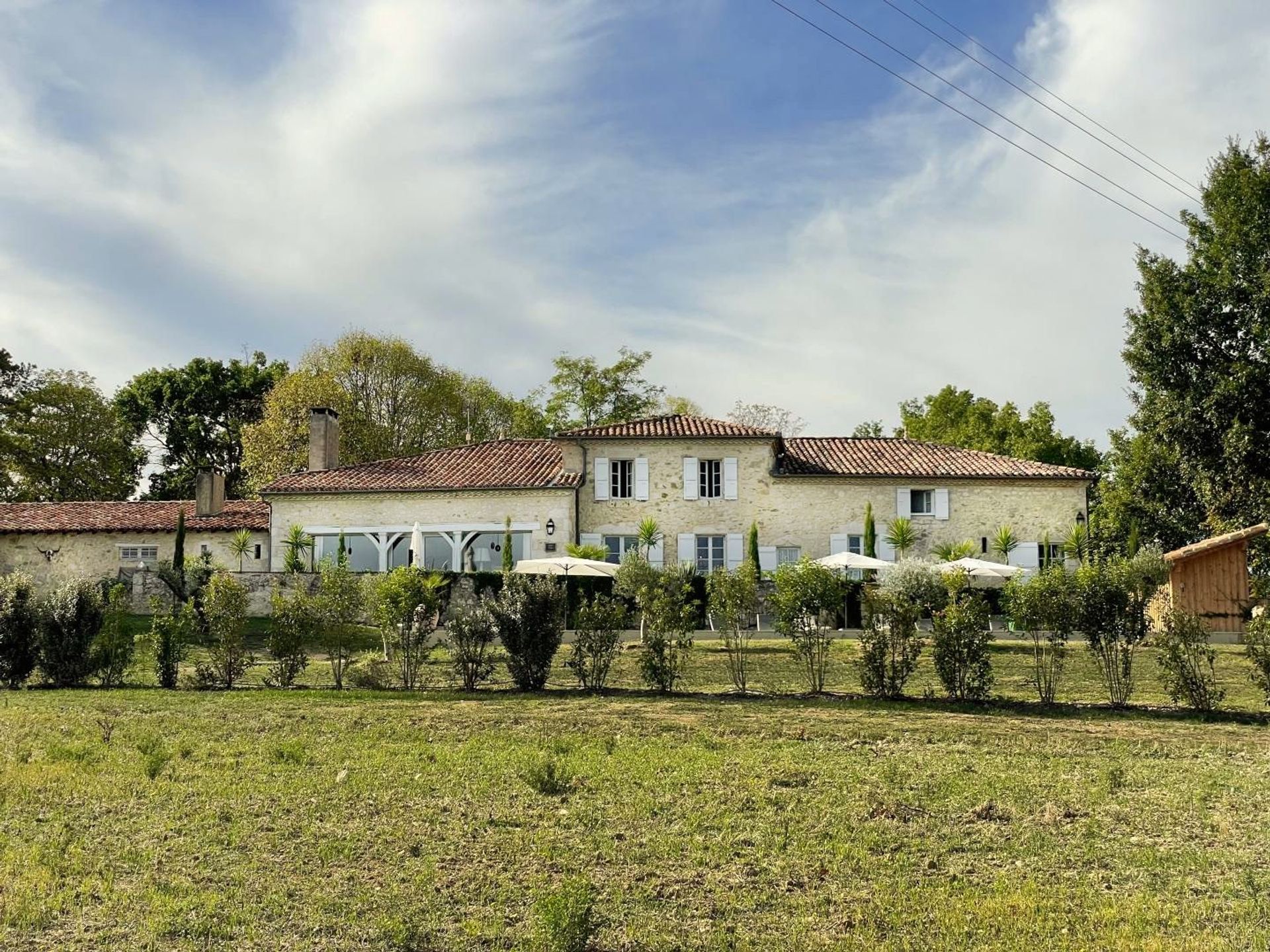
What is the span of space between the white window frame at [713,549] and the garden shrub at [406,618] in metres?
17.9

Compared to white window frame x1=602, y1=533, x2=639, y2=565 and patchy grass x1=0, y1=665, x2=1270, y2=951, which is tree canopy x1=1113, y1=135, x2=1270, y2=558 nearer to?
white window frame x1=602, y1=533, x2=639, y2=565

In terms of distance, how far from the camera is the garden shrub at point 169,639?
1492cm

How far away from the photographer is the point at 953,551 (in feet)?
92.4

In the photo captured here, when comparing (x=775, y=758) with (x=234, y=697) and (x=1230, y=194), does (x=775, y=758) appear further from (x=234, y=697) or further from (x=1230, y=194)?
(x=1230, y=194)

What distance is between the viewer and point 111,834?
661 centimetres

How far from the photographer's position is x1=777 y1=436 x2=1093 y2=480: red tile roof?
3234 cm

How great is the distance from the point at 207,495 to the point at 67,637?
19.8 meters

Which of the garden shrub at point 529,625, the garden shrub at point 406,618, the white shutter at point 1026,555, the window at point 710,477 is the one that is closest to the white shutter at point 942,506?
the white shutter at point 1026,555

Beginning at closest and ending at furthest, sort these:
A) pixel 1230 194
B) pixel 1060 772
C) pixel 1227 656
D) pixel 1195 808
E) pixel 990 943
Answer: pixel 990 943 → pixel 1195 808 → pixel 1060 772 → pixel 1227 656 → pixel 1230 194

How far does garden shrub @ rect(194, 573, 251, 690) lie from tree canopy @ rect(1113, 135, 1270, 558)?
24.8 meters

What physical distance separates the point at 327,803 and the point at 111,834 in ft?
4.28

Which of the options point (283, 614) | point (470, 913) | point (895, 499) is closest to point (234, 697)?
point (283, 614)

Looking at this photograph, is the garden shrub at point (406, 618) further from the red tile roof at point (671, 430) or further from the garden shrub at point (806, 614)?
the red tile roof at point (671, 430)

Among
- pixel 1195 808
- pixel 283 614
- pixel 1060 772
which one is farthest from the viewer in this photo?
pixel 283 614
